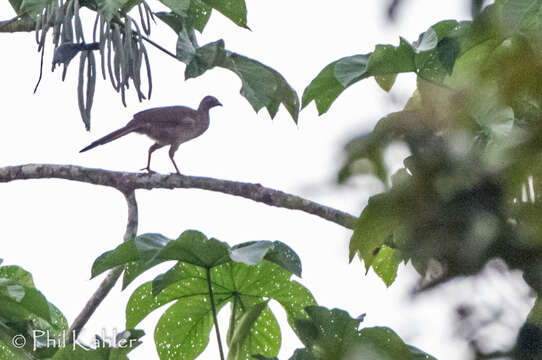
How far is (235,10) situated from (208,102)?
3.21 meters

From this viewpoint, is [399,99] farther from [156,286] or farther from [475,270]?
[156,286]

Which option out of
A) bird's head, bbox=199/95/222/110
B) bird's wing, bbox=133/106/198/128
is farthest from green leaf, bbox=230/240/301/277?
bird's head, bbox=199/95/222/110

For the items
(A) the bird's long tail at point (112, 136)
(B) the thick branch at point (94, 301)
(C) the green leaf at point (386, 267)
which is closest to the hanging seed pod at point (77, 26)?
(B) the thick branch at point (94, 301)

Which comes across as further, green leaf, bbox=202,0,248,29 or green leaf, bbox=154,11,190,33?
green leaf, bbox=154,11,190,33

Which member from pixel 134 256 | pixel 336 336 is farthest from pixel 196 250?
pixel 336 336

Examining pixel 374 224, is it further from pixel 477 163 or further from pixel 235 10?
pixel 235 10

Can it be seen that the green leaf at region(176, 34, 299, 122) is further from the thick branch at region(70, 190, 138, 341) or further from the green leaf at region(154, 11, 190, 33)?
the thick branch at region(70, 190, 138, 341)

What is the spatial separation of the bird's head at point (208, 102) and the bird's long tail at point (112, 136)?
30.6 inches

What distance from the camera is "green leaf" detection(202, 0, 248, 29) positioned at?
7.21 feet

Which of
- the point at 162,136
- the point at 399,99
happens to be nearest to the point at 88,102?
the point at 399,99

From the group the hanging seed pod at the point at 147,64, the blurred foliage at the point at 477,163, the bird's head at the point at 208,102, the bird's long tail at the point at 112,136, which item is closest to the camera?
the blurred foliage at the point at 477,163

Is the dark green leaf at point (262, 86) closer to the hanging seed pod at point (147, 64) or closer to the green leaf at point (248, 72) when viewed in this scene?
the green leaf at point (248, 72)

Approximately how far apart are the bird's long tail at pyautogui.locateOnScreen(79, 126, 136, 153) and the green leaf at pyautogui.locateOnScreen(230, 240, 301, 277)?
2908mm

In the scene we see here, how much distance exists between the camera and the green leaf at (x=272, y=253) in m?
1.39
